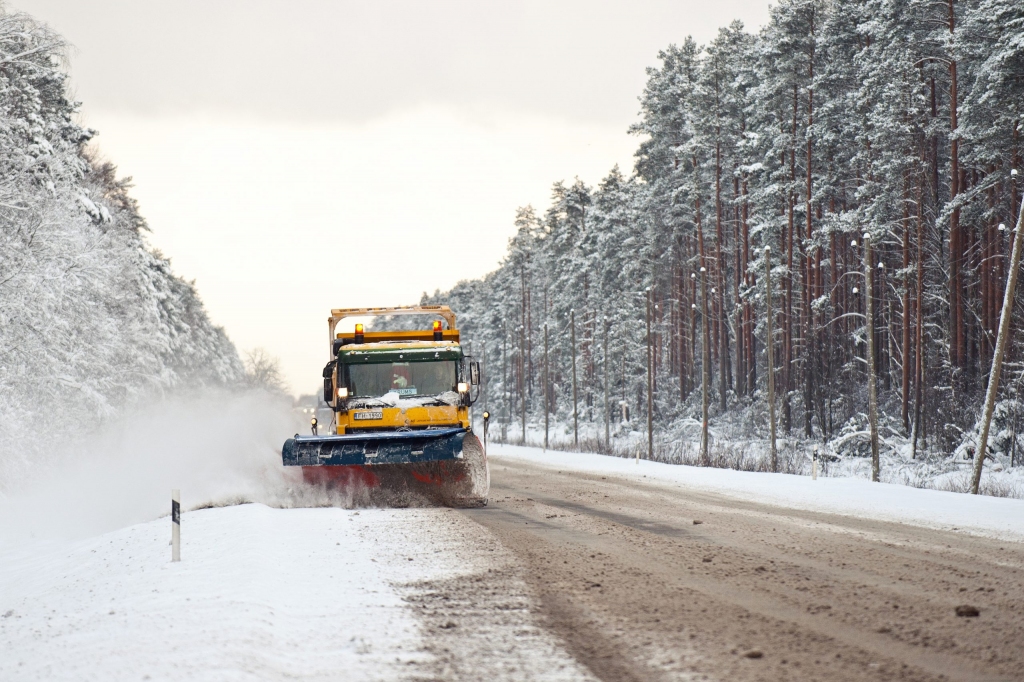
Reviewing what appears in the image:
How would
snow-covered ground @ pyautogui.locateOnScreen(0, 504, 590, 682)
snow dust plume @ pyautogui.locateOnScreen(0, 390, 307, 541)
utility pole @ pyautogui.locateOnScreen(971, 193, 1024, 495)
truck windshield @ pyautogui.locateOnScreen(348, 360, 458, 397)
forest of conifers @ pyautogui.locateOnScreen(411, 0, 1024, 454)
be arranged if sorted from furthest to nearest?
forest of conifers @ pyautogui.locateOnScreen(411, 0, 1024, 454) → utility pole @ pyautogui.locateOnScreen(971, 193, 1024, 495) → snow dust plume @ pyautogui.locateOnScreen(0, 390, 307, 541) → truck windshield @ pyautogui.locateOnScreen(348, 360, 458, 397) → snow-covered ground @ pyautogui.locateOnScreen(0, 504, 590, 682)

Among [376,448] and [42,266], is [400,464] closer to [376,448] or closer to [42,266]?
[376,448]

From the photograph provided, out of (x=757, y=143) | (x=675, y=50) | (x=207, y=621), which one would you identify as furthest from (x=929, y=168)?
(x=207, y=621)

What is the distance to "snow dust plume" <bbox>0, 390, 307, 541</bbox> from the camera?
17.2 metres

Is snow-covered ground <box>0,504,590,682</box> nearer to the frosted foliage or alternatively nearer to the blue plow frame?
the blue plow frame

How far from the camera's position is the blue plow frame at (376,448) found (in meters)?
15.1

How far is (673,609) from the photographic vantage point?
24.0 ft

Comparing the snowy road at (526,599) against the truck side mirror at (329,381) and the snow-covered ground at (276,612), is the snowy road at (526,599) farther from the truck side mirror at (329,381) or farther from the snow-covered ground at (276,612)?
the truck side mirror at (329,381)

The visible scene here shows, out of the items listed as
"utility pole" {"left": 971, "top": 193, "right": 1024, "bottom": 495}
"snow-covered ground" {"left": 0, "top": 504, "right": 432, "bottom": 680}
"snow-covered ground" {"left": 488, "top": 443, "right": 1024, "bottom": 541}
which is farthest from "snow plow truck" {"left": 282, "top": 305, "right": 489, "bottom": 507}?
"utility pole" {"left": 971, "top": 193, "right": 1024, "bottom": 495}

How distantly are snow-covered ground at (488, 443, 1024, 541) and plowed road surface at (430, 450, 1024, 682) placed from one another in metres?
1.18

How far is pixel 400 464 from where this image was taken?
15.9 meters

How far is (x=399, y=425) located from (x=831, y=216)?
26363mm

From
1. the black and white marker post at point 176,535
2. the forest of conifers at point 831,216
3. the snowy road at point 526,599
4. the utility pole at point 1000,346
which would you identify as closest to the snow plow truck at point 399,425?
the snowy road at point 526,599

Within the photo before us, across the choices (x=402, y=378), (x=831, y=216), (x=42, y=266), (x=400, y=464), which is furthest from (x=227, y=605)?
(x=831, y=216)

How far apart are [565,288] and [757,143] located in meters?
37.8
